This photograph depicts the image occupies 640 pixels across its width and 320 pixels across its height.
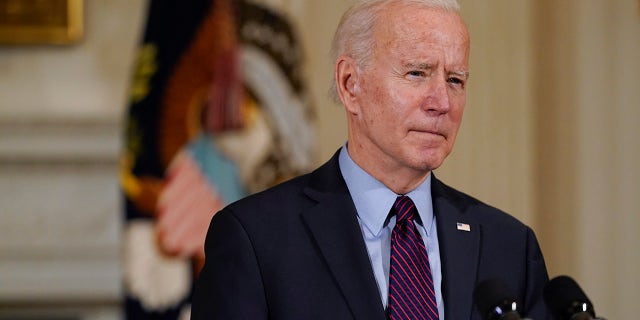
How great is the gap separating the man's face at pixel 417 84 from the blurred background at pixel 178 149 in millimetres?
2750

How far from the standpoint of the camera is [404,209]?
2.38 m

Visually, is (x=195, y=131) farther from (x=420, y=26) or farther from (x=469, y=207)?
(x=420, y=26)

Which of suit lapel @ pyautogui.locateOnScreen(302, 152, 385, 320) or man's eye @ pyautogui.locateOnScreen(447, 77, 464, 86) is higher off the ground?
man's eye @ pyautogui.locateOnScreen(447, 77, 464, 86)

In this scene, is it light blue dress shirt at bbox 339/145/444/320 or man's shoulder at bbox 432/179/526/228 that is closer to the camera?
light blue dress shirt at bbox 339/145/444/320

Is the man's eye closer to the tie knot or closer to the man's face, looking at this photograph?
the man's face

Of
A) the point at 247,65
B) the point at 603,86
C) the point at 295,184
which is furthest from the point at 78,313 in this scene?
the point at 295,184

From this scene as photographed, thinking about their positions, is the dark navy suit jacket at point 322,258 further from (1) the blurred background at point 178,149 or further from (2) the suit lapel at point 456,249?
(1) the blurred background at point 178,149

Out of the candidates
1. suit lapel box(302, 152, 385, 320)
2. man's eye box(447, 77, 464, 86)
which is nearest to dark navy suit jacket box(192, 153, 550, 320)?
suit lapel box(302, 152, 385, 320)

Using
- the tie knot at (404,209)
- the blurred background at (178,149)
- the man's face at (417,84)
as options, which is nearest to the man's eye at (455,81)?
the man's face at (417,84)

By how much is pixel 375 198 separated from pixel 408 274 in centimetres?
19

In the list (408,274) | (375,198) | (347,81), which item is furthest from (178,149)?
(408,274)

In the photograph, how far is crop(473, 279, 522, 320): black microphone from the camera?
1.90 metres

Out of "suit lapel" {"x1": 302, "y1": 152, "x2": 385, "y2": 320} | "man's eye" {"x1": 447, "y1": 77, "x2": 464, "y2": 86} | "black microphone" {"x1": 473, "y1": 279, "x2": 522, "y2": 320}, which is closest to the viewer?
"black microphone" {"x1": 473, "y1": 279, "x2": 522, "y2": 320}

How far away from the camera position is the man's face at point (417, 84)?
2309 millimetres
